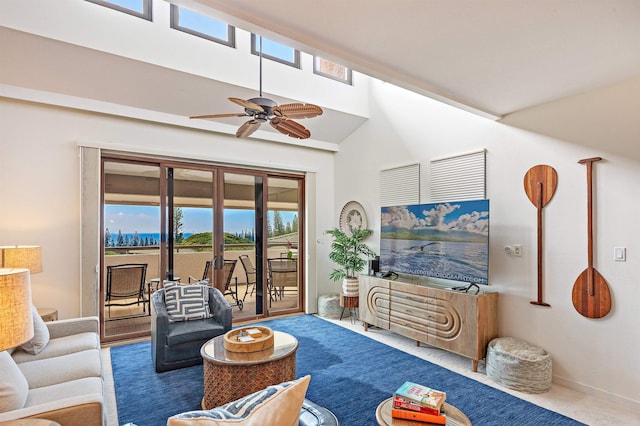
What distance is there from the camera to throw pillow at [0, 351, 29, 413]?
1708mm

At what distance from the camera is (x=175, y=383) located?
328 centimetres

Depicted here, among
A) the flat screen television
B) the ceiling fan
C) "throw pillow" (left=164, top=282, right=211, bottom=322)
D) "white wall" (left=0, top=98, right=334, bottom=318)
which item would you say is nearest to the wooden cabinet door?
the flat screen television

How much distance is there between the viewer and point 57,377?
7.82 feet

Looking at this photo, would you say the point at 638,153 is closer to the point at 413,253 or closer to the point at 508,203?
the point at 508,203

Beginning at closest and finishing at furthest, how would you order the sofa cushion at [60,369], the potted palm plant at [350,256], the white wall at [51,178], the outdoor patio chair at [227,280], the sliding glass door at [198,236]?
the sofa cushion at [60,369] → the white wall at [51,178] → the sliding glass door at [198,236] → the outdoor patio chair at [227,280] → the potted palm plant at [350,256]

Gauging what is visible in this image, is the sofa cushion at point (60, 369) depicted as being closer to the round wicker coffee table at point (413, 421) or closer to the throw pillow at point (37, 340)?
the throw pillow at point (37, 340)

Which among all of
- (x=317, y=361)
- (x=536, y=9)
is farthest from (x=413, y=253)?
(x=536, y=9)

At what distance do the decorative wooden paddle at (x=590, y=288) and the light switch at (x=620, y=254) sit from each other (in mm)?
164

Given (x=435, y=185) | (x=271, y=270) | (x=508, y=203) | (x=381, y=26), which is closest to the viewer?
(x=381, y=26)

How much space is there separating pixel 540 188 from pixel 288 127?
254cm

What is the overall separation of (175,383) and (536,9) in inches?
156

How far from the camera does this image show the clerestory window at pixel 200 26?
155 inches

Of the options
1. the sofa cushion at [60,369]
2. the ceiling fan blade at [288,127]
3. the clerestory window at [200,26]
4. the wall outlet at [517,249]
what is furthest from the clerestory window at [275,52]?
the sofa cushion at [60,369]

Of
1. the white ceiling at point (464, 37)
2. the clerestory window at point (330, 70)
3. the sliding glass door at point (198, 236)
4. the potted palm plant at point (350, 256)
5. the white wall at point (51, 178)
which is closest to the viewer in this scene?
the white ceiling at point (464, 37)
